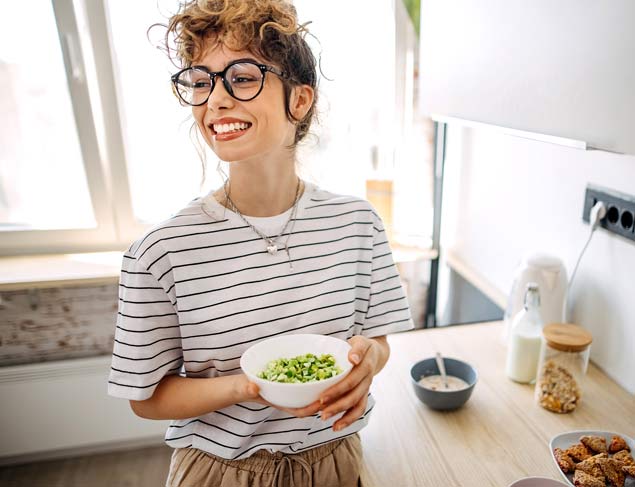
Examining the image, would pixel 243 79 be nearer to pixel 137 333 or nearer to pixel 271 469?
pixel 137 333

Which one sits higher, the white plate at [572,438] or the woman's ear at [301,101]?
the woman's ear at [301,101]

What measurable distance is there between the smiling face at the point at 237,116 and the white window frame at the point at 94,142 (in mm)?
1158

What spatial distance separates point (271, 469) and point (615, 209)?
2.98ft

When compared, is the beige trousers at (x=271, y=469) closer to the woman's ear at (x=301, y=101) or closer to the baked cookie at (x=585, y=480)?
the baked cookie at (x=585, y=480)

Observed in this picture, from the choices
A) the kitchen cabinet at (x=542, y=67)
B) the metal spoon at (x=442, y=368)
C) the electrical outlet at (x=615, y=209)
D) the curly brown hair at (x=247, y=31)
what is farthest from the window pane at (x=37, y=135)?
the electrical outlet at (x=615, y=209)

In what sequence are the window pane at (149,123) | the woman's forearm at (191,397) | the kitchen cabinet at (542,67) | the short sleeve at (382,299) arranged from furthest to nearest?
the window pane at (149,123) < the short sleeve at (382,299) < the woman's forearm at (191,397) < the kitchen cabinet at (542,67)

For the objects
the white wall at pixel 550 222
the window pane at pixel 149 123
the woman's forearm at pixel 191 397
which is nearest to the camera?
the woman's forearm at pixel 191 397

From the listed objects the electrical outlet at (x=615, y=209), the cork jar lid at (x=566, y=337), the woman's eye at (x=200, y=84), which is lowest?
the cork jar lid at (x=566, y=337)

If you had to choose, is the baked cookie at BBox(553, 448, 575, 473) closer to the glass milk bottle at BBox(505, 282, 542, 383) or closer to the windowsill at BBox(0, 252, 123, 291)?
the glass milk bottle at BBox(505, 282, 542, 383)

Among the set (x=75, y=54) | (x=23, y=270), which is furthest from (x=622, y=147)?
(x=23, y=270)

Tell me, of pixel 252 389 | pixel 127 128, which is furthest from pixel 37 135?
pixel 252 389

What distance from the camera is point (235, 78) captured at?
30.4 inches

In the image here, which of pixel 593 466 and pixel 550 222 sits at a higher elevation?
pixel 550 222

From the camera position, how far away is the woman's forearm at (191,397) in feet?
2.45
